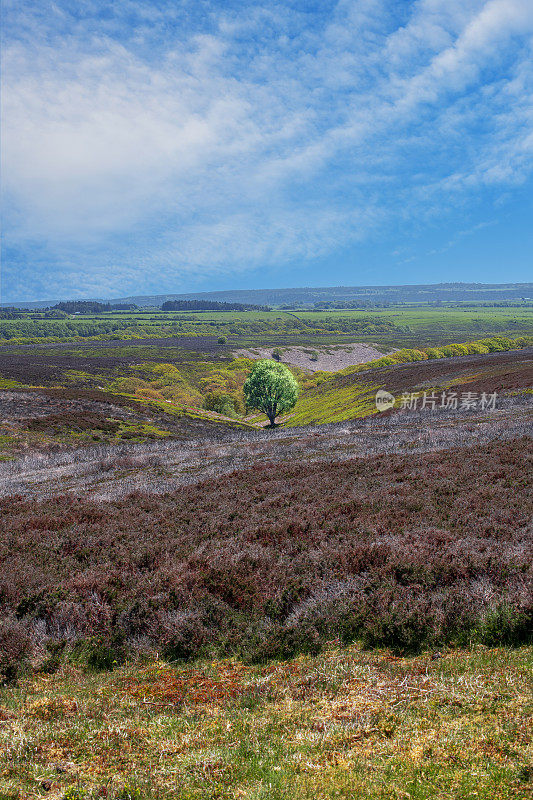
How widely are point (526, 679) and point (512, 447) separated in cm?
1322

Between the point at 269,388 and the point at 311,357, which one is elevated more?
the point at 311,357

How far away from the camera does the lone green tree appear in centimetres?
7288

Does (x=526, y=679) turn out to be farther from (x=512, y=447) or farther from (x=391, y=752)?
(x=512, y=447)

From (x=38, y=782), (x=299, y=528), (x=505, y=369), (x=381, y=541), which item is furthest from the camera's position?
(x=505, y=369)

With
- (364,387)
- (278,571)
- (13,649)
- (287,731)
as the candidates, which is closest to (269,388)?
(364,387)

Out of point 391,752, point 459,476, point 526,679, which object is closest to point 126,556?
point 391,752

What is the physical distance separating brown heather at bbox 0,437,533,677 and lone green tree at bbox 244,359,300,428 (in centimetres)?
5750

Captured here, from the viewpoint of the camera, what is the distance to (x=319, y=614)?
830cm

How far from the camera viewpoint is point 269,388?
72.9 m

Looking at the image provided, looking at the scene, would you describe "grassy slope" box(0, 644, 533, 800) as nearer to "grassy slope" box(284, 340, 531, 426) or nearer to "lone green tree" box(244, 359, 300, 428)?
"grassy slope" box(284, 340, 531, 426)

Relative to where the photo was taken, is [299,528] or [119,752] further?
[299,528]

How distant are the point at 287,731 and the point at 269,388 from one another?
222ft

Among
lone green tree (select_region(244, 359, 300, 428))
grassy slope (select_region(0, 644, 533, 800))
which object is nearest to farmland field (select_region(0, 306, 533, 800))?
grassy slope (select_region(0, 644, 533, 800))

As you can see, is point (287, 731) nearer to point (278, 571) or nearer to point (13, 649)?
point (278, 571)
